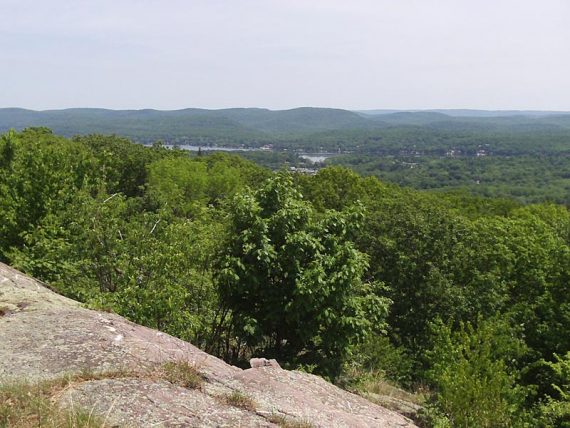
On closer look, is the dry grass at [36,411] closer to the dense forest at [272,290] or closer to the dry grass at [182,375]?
the dry grass at [182,375]

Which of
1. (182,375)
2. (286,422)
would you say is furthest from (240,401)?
(182,375)

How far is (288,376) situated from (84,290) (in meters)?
7.25

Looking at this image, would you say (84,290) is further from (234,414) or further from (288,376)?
(234,414)

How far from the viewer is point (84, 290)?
1350cm

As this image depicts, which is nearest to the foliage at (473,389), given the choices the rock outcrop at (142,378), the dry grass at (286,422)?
the rock outcrop at (142,378)

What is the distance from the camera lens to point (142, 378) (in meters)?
6.96

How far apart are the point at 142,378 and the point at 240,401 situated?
1379 mm

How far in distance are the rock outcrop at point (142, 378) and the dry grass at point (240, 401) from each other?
3 cm

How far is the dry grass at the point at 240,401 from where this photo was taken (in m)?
6.88

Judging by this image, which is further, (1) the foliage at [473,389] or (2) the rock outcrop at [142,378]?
(1) the foliage at [473,389]

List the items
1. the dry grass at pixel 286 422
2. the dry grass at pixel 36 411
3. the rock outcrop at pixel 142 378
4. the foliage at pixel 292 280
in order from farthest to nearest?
the foliage at pixel 292 280
the dry grass at pixel 286 422
the rock outcrop at pixel 142 378
the dry grass at pixel 36 411

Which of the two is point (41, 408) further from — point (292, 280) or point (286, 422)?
point (292, 280)

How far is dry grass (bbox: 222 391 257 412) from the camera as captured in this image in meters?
6.88

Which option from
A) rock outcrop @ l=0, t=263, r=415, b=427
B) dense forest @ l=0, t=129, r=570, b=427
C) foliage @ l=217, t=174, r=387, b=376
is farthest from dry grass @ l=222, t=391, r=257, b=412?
foliage @ l=217, t=174, r=387, b=376
